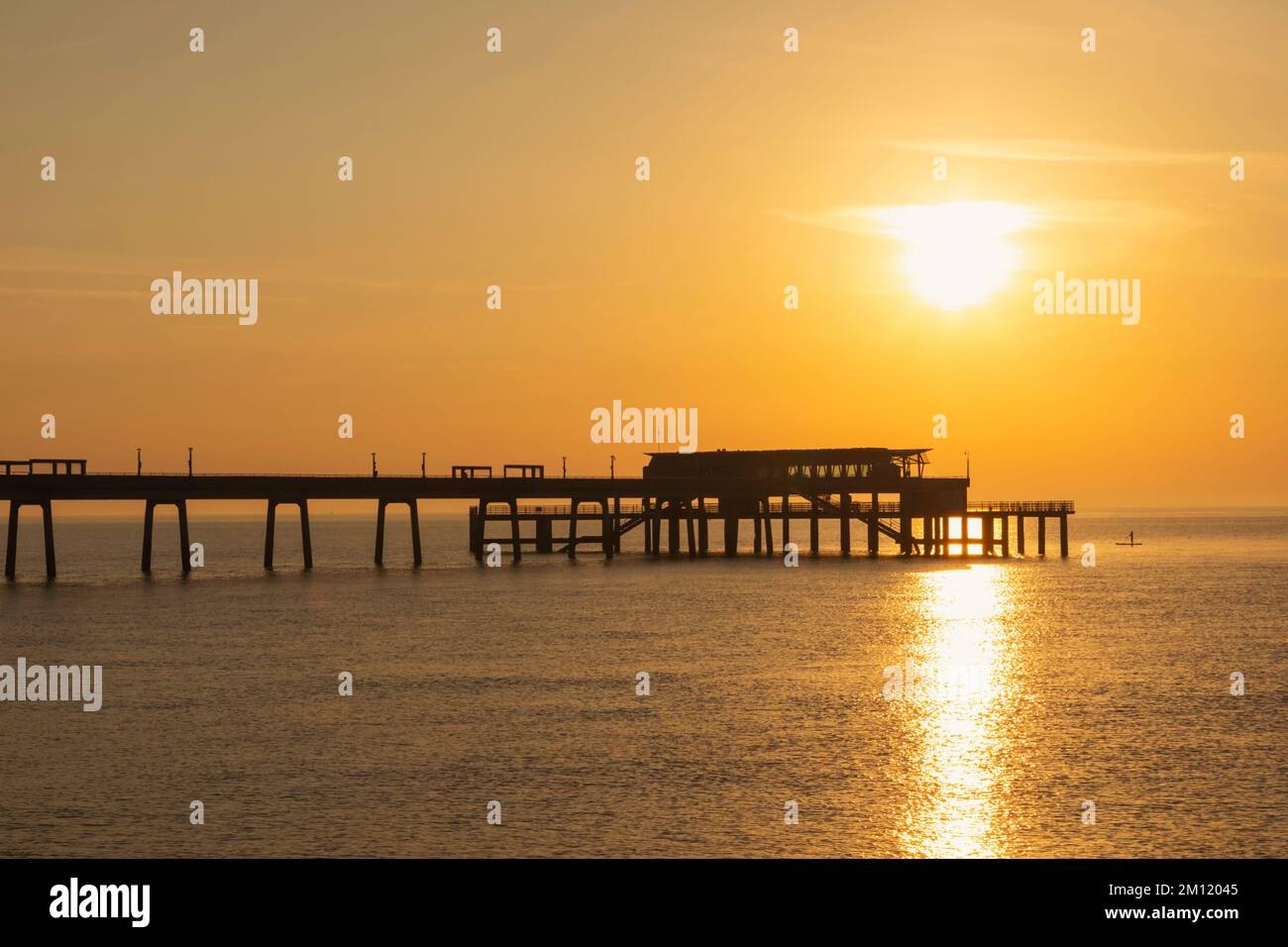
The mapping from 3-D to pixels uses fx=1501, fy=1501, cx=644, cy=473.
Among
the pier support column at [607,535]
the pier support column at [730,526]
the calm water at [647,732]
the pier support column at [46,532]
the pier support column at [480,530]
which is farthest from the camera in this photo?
the pier support column at [607,535]

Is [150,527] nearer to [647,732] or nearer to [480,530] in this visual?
[480,530]

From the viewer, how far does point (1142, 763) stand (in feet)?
126

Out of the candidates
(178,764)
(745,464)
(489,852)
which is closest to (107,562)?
(745,464)

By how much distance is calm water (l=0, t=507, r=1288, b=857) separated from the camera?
30.9 metres

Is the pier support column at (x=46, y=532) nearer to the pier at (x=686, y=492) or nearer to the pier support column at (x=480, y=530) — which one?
the pier at (x=686, y=492)

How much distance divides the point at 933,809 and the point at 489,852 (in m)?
10.1

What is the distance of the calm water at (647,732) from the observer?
101 feet

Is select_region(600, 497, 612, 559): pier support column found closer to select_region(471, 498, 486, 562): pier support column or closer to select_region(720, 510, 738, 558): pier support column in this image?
select_region(720, 510, 738, 558): pier support column

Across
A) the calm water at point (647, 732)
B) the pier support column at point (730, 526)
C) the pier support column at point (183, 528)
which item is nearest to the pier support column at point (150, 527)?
the pier support column at point (183, 528)

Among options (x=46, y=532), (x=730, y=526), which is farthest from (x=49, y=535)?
(x=730, y=526)

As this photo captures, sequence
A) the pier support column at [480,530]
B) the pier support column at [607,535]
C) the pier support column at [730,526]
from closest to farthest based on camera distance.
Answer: the pier support column at [480,530], the pier support column at [730,526], the pier support column at [607,535]

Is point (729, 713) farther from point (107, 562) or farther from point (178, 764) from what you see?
point (107, 562)

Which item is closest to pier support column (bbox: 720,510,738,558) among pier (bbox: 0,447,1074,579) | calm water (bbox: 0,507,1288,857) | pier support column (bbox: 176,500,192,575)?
pier (bbox: 0,447,1074,579)
